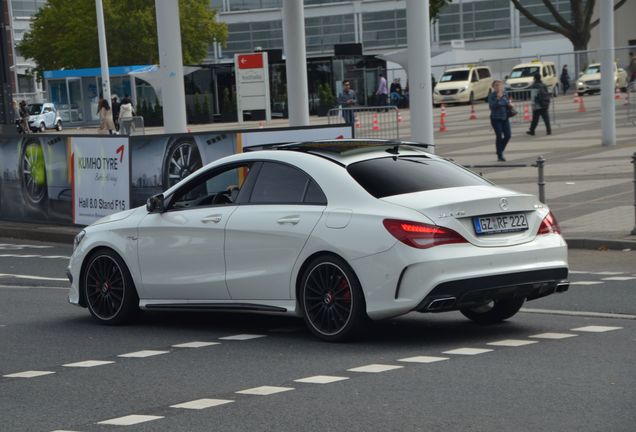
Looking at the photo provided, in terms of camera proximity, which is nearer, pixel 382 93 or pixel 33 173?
pixel 33 173

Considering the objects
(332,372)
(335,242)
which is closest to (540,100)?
(335,242)

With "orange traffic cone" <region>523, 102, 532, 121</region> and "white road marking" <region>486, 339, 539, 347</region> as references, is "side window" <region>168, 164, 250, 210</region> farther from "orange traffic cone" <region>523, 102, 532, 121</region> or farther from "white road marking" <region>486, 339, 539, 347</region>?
"orange traffic cone" <region>523, 102, 532, 121</region>

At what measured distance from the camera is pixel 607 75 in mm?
30766

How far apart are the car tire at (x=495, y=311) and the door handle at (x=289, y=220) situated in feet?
5.21

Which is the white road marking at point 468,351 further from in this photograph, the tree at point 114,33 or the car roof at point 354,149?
the tree at point 114,33

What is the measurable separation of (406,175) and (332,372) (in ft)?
6.39

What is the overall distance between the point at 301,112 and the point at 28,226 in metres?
9.08

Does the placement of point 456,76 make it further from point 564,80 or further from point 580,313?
point 580,313

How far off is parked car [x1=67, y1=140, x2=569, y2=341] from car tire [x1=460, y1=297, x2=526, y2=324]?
0.04 feet

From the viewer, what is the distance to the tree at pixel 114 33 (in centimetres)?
7644

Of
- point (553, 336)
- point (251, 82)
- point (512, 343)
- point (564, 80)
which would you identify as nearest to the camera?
point (512, 343)

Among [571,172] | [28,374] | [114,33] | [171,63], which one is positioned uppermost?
[114,33]

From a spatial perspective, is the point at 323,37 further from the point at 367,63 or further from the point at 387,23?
the point at 367,63

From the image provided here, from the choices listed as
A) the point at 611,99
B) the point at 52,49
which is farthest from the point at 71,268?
the point at 52,49
